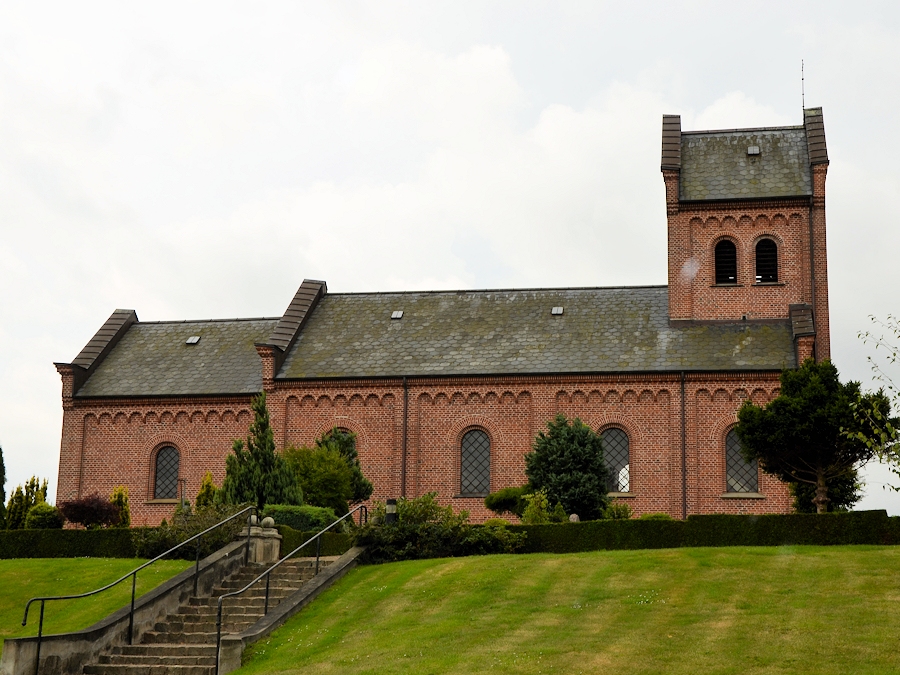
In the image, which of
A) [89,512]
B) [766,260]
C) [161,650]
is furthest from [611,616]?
[766,260]

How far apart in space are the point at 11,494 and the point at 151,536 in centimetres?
1140

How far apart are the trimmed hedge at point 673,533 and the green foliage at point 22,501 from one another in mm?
19364

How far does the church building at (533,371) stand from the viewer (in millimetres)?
40219

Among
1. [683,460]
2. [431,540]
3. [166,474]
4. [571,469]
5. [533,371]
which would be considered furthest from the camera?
[166,474]

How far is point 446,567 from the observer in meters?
26.5

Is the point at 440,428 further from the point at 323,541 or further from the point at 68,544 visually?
the point at 68,544

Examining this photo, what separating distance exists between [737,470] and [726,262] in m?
8.82

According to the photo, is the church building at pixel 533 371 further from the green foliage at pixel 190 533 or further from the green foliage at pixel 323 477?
the green foliage at pixel 190 533

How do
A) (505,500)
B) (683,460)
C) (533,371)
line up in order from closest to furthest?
(505,500)
(683,460)
(533,371)

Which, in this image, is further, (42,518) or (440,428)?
(440,428)

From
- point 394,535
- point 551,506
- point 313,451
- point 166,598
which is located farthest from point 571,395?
point 166,598

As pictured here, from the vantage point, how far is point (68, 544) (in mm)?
33219

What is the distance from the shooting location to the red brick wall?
39.8m

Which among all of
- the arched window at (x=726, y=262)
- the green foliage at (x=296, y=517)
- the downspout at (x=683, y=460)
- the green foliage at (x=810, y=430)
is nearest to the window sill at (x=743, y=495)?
the downspout at (x=683, y=460)
